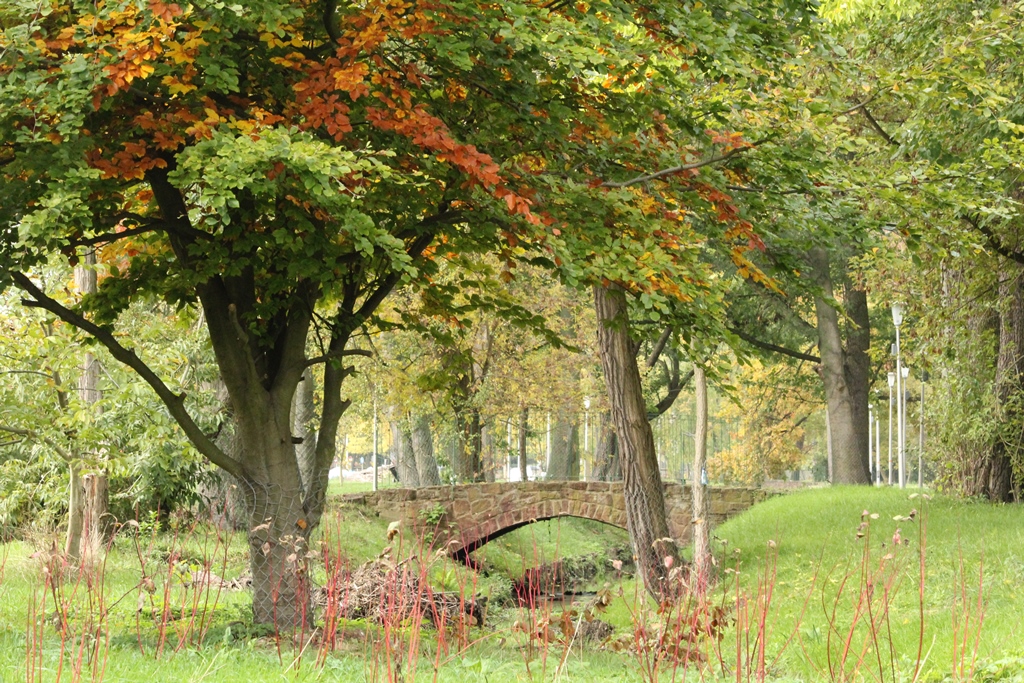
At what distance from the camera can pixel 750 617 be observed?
5.31m

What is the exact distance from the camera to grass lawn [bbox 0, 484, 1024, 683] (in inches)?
215

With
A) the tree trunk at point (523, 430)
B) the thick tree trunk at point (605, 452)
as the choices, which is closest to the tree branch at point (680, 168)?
the tree trunk at point (523, 430)

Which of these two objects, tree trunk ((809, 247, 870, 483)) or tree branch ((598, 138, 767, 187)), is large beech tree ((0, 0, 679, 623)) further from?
tree trunk ((809, 247, 870, 483))

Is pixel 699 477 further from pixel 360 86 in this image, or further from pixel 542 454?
pixel 542 454

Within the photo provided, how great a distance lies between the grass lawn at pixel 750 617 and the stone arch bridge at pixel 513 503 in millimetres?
1856

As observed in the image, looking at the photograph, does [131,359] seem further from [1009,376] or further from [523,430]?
[523,430]

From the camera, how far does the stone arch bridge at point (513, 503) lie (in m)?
20.8

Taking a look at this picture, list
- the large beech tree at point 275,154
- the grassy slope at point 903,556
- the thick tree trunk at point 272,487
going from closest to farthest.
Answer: the large beech tree at point 275,154
the grassy slope at point 903,556
the thick tree trunk at point 272,487

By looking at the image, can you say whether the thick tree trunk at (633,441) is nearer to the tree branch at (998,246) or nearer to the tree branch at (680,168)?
the tree branch at (998,246)

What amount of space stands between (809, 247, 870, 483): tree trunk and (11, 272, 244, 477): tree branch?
631 inches

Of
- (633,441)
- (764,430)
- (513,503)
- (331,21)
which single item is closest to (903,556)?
(633,441)

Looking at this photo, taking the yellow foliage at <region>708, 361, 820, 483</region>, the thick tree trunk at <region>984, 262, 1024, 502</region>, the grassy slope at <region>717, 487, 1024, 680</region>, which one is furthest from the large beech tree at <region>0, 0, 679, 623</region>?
the yellow foliage at <region>708, 361, 820, 483</region>

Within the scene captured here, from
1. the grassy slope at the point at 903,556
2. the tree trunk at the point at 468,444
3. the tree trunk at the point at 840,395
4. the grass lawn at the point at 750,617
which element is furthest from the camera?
the tree trunk at the point at 468,444

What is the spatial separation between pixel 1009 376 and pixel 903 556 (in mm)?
5274
